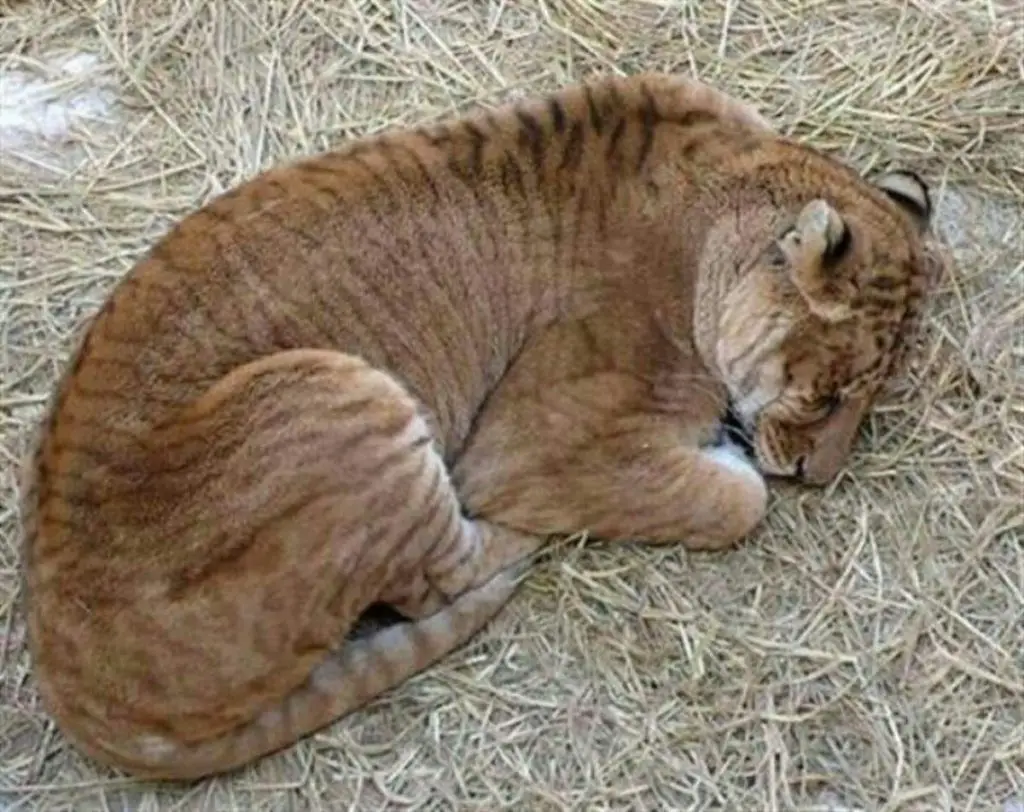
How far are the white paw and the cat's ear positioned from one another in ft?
1.29

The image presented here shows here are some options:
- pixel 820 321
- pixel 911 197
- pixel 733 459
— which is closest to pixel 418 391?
pixel 733 459

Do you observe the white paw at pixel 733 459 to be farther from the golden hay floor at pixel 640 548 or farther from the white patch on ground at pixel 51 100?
the white patch on ground at pixel 51 100

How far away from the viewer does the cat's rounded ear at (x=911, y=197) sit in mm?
4000

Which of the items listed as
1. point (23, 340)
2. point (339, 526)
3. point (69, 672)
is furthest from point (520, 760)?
point (23, 340)

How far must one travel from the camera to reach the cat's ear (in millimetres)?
3654

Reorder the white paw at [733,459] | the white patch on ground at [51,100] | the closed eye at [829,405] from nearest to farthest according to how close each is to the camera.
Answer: the closed eye at [829,405] → the white paw at [733,459] → the white patch on ground at [51,100]

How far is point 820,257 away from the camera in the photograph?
369 cm

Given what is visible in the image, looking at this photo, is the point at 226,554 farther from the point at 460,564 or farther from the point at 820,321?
the point at 820,321

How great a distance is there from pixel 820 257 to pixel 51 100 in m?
2.09

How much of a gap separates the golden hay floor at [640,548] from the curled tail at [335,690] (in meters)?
0.05

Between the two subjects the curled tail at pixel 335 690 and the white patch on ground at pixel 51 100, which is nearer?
the curled tail at pixel 335 690

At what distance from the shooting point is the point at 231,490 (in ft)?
11.6

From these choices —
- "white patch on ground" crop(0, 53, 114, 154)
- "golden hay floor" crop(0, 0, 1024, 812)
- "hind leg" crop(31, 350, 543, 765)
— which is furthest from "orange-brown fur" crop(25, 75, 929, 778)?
"white patch on ground" crop(0, 53, 114, 154)

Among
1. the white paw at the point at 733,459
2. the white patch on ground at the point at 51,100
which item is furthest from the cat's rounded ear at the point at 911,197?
the white patch on ground at the point at 51,100
